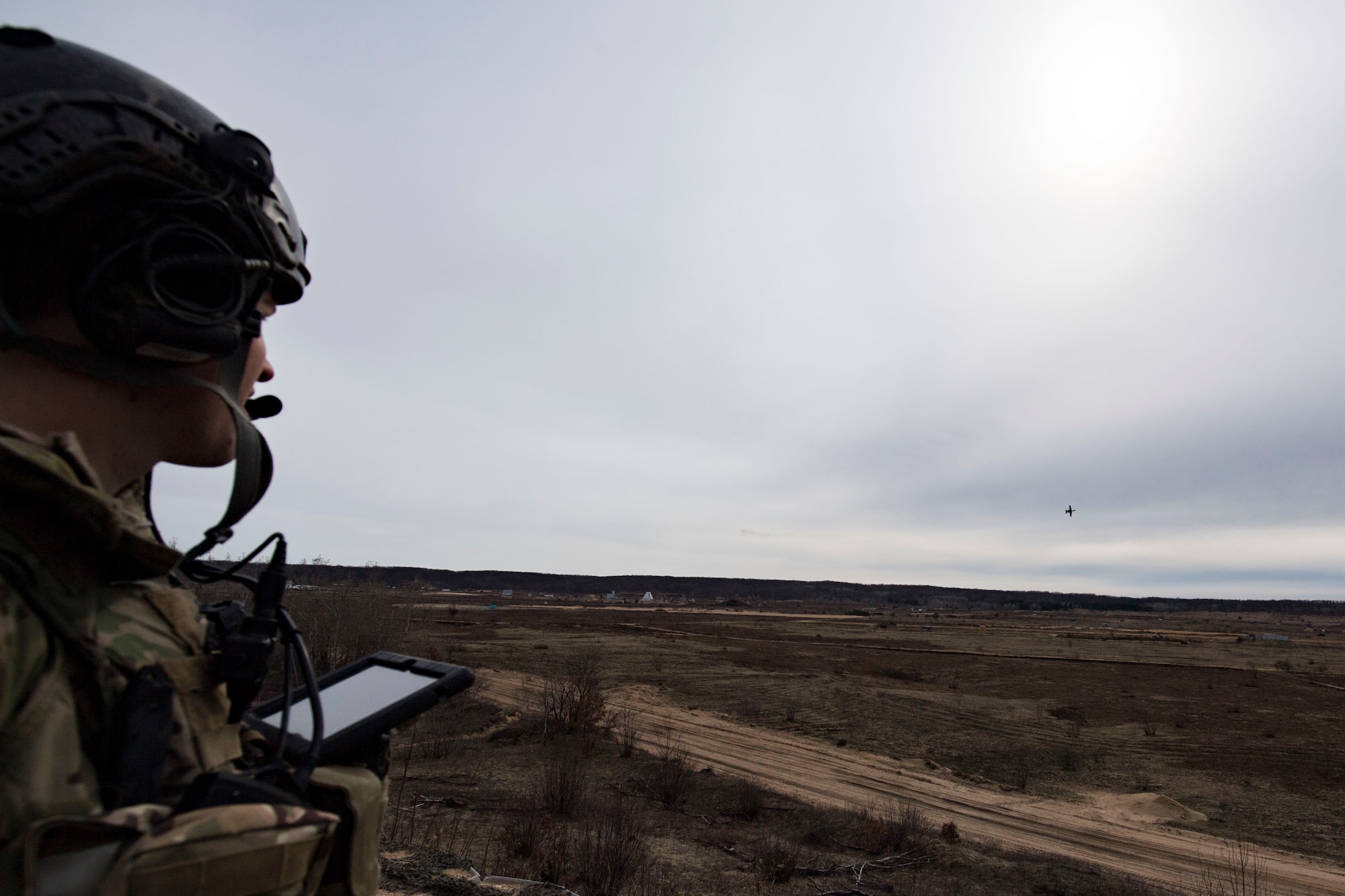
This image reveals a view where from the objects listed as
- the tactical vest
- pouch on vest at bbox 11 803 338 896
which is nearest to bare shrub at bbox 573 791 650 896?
the tactical vest

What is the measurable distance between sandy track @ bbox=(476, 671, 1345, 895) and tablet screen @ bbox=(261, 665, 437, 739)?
471 inches

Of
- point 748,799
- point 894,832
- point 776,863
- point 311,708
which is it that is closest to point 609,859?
point 776,863

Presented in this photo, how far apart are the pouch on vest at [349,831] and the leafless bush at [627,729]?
47.0 ft

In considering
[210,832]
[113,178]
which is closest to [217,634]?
[210,832]

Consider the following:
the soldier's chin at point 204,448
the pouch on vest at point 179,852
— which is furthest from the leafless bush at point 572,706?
the pouch on vest at point 179,852

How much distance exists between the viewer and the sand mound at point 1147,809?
43.0 feet

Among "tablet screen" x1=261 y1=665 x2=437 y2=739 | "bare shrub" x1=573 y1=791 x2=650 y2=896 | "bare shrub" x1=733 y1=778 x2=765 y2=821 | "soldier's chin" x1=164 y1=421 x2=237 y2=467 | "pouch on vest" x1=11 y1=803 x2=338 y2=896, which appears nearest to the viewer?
"pouch on vest" x1=11 y1=803 x2=338 y2=896

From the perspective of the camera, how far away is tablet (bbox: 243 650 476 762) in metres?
1.94

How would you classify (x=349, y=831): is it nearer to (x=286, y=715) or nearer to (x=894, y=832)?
(x=286, y=715)

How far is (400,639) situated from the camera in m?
21.7

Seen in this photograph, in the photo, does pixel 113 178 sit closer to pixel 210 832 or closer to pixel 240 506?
pixel 240 506

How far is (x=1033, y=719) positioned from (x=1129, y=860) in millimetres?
11104

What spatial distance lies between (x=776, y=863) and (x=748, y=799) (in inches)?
139

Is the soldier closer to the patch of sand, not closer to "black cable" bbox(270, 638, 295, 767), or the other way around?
"black cable" bbox(270, 638, 295, 767)
